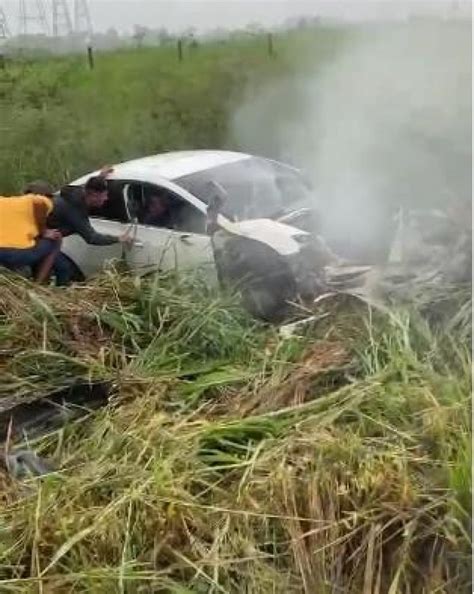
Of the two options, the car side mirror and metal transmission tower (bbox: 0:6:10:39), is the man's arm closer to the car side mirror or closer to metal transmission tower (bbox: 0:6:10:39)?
the car side mirror

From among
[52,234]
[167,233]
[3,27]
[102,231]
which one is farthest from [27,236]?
[3,27]

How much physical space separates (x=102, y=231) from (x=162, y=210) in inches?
22.0

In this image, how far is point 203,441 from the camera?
150 inches

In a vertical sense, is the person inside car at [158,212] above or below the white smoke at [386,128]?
below

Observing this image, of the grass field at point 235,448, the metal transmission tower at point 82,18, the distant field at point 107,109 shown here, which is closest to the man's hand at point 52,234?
the grass field at point 235,448

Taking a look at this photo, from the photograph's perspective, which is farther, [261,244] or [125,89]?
[125,89]

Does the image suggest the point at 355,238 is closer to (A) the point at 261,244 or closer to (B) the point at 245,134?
(A) the point at 261,244

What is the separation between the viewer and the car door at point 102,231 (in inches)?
280

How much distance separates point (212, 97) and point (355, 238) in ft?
12.5

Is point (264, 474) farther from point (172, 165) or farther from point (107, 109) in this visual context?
point (107, 109)

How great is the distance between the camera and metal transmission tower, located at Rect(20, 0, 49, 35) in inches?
329

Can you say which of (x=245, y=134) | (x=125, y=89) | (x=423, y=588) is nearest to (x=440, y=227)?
(x=423, y=588)

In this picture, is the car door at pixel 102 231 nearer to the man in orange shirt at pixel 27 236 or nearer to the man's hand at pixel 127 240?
the man's hand at pixel 127 240

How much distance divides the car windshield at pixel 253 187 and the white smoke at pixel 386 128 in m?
0.20
